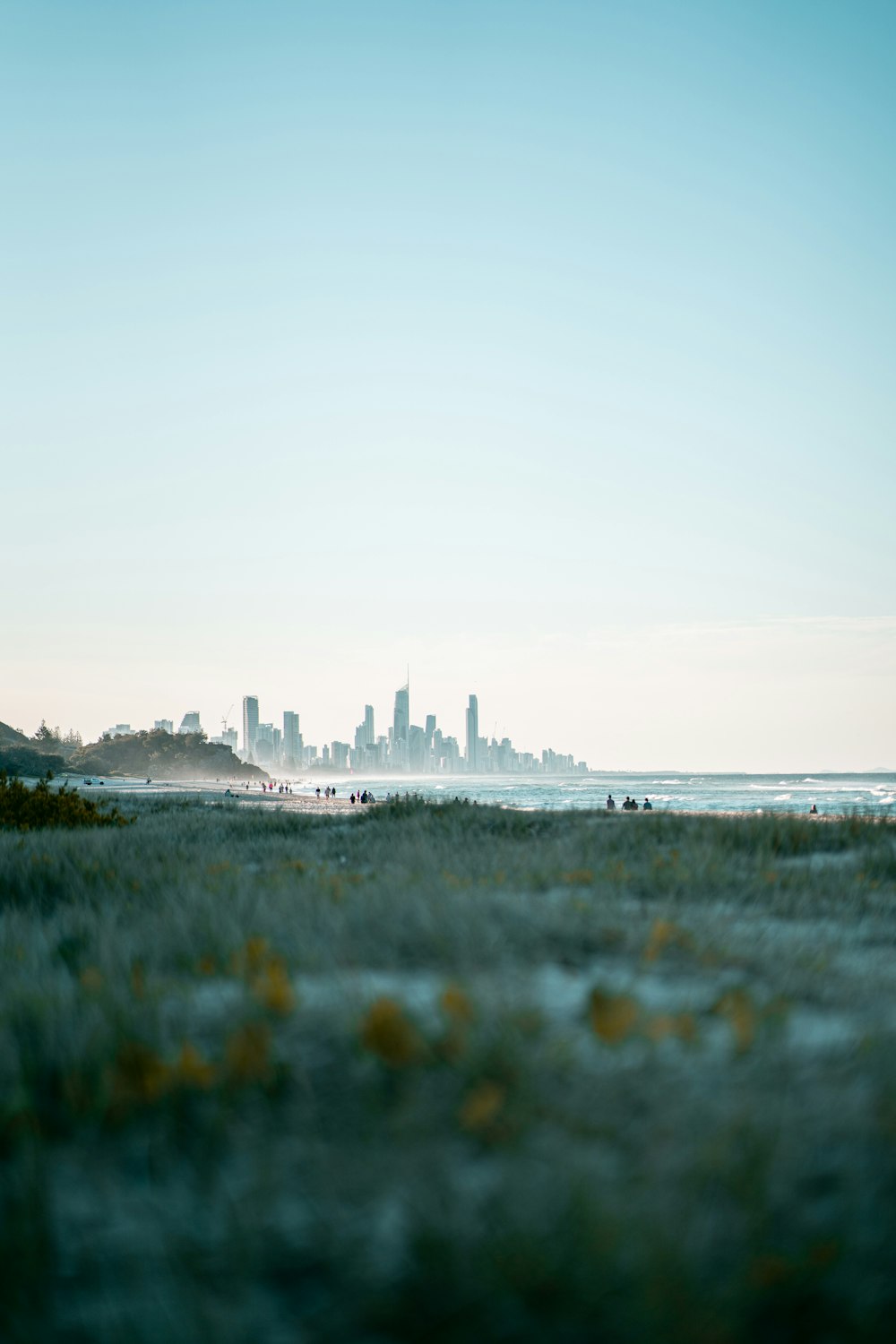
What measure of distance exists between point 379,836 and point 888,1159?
326 inches

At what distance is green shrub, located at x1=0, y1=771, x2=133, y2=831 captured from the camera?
1205 centimetres

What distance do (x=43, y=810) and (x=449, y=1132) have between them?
11.9 meters

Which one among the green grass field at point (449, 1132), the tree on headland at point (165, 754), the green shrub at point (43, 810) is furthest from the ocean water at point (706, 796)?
the tree on headland at point (165, 754)

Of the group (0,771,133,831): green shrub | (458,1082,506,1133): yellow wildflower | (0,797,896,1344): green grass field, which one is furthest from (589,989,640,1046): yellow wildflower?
(0,771,133,831): green shrub

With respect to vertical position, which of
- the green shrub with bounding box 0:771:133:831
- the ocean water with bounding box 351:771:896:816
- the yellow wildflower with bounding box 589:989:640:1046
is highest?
the yellow wildflower with bounding box 589:989:640:1046

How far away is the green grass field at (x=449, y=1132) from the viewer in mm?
1745

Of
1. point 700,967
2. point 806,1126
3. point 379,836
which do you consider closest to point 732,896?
point 700,967

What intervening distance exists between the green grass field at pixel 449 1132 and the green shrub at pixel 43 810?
8614 millimetres

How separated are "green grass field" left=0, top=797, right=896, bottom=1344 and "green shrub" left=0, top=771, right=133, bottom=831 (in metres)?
8.61

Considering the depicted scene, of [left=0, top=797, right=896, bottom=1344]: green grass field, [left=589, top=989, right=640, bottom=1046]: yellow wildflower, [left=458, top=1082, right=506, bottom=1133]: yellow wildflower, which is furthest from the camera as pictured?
[left=589, top=989, right=640, bottom=1046]: yellow wildflower

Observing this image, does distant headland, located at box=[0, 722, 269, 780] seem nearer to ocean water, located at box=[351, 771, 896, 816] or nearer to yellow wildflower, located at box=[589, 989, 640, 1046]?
ocean water, located at box=[351, 771, 896, 816]

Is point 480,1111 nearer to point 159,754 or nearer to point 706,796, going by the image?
point 706,796

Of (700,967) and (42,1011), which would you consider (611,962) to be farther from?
(42,1011)

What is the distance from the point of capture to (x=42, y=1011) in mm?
3018
